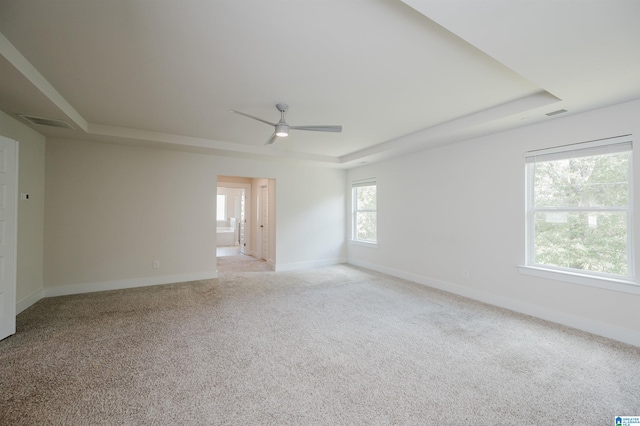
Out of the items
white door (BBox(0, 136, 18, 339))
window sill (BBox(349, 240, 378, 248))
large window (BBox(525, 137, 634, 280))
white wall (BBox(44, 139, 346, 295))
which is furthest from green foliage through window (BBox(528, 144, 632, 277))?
white door (BBox(0, 136, 18, 339))

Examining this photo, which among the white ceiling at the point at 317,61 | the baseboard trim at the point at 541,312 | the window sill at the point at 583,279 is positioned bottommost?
the baseboard trim at the point at 541,312

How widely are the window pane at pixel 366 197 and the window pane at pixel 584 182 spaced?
3230mm

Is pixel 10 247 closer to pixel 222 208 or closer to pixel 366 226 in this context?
pixel 366 226

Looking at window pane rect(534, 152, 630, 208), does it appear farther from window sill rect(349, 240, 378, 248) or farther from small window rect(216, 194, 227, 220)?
small window rect(216, 194, 227, 220)

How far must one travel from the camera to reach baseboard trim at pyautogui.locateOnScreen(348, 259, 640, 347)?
280 cm

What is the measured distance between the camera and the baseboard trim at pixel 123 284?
4246 mm

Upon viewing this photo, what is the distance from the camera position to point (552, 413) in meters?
1.78

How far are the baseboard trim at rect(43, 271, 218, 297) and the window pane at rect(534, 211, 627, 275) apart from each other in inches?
211

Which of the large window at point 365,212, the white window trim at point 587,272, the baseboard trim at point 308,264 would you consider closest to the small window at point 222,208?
the baseboard trim at point 308,264

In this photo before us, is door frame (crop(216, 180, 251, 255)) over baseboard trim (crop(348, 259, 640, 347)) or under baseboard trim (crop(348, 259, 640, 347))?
over

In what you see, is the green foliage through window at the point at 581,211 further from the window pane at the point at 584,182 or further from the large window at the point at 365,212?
the large window at the point at 365,212

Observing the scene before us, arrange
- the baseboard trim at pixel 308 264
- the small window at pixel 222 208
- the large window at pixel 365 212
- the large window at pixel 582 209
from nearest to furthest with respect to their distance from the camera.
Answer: the large window at pixel 582 209 < the baseboard trim at pixel 308 264 < the large window at pixel 365 212 < the small window at pixel 222 208

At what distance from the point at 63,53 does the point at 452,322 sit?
15.1 ft

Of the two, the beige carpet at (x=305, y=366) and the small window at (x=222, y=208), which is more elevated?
the small window at (x=222, y=208)
